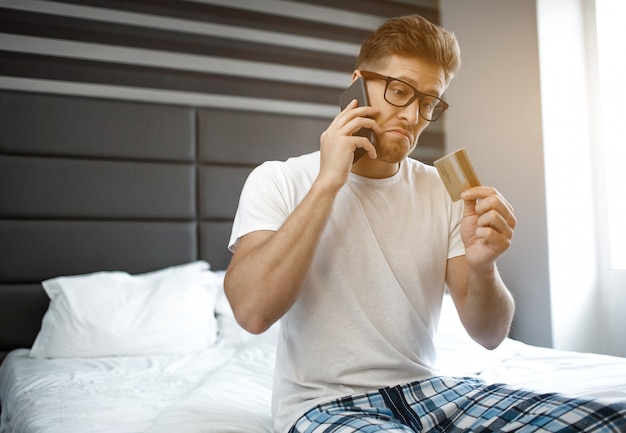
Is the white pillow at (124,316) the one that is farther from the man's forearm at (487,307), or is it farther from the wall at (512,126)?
the wall at (512,126)

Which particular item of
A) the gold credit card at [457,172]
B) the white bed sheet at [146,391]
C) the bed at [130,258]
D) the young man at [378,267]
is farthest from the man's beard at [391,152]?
the bed at [130,258]

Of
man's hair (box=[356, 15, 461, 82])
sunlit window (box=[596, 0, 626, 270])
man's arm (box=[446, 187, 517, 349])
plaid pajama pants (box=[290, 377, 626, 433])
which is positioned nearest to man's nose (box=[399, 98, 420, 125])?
man's hair (box=[356, 15, 461, 82])

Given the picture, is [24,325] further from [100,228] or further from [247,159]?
[247,159]

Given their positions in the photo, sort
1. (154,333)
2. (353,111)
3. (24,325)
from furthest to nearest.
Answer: (24,325), (154,333), (353,111)

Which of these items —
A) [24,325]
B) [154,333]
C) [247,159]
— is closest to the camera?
[154,333]

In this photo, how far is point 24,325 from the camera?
254 cm

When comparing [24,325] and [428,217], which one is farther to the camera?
[24,325]

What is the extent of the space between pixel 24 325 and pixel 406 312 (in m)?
2.07

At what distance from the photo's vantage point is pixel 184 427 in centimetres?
115

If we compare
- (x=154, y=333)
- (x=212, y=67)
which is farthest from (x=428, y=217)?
(x=212, y=67)

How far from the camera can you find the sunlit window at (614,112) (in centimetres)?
264

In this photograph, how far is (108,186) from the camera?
8.83 feet

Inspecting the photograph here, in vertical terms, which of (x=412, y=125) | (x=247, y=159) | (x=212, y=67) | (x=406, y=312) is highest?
(x=212, y=67)

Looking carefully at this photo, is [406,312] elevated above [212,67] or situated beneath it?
situated beneath
